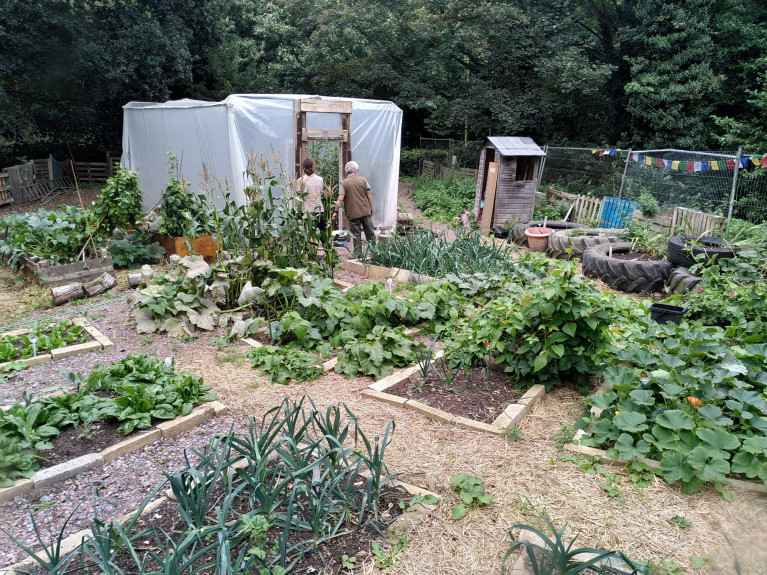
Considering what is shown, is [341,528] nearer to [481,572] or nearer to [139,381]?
[481,572]

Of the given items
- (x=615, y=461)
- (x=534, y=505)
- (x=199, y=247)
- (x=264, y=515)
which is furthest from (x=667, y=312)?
(x=199, y=247)

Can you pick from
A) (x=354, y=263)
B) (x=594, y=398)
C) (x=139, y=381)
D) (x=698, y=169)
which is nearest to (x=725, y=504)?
(x=594, y=398)

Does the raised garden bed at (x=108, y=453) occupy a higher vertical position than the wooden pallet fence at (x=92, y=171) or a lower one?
lower

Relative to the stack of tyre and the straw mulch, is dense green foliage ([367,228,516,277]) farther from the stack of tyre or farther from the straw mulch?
the straw mulch

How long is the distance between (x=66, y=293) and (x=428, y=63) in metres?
15.2

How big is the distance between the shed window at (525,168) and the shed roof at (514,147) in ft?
0.69

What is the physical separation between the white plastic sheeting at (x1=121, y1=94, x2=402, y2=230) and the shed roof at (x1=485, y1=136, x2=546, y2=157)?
2078mm

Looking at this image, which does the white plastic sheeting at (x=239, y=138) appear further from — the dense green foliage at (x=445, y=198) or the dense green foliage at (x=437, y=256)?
the dense green foliage at (x=445, y=198)

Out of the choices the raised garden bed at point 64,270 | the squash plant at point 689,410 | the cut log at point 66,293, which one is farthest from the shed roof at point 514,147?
the cut log at point 66,293

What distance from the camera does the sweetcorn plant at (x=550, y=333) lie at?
3.45m

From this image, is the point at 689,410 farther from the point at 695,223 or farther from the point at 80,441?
the point at 695,223

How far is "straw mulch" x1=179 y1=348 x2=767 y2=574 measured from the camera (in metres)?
2.21

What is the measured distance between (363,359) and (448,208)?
10001 millimetres

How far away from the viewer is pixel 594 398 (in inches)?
122
